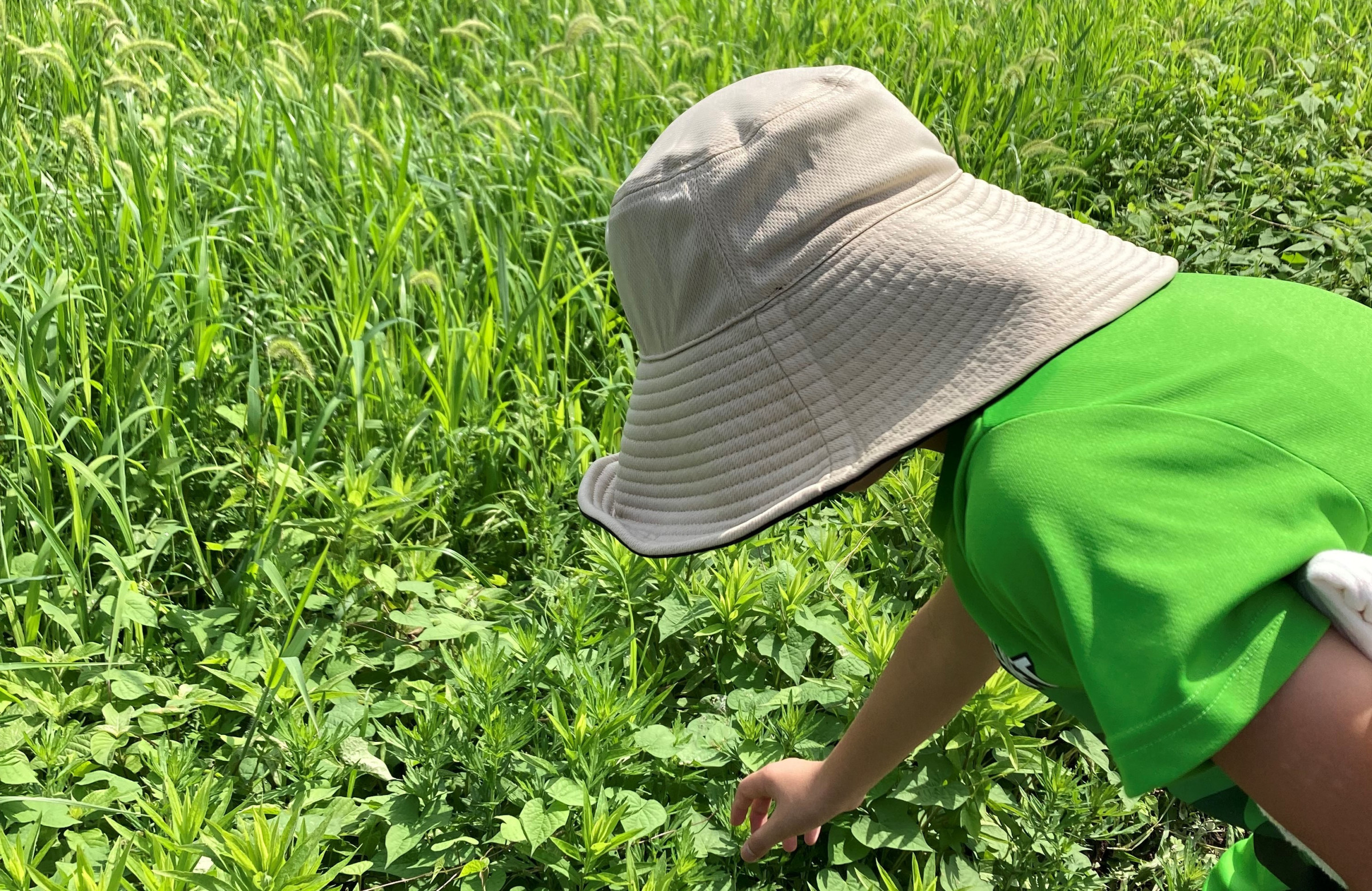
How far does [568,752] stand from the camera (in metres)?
1.61

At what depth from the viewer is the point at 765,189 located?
1041 millimetres

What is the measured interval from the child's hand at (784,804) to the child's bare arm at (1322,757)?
60 cm

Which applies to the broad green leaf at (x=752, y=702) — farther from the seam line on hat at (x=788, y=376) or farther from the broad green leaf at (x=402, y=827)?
the seam line on hat at (x=788, y=376)

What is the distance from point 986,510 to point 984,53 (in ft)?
11.3

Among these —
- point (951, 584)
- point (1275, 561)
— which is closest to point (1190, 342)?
point (1275, 561)

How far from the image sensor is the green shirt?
82cm

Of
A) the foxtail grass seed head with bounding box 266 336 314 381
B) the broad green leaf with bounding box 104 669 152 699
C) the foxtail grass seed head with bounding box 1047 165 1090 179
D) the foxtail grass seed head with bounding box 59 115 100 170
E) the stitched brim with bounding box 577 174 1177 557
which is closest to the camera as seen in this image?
the stitched brim with bounding box 577 174 1177 557

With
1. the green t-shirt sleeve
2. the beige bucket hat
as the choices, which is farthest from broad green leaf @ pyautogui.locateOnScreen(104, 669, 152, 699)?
the green t-shirt sleeve

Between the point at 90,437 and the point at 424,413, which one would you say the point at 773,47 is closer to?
the point at 424,413

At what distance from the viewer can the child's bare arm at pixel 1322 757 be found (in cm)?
79

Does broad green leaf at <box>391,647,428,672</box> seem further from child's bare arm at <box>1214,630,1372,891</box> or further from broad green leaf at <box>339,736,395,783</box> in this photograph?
child's bare arm at <box>1214,630,1372,891</box>

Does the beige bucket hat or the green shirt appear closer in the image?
the green shirt

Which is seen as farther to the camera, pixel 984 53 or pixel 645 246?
pixel 984 53

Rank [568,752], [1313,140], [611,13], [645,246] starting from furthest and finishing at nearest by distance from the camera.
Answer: [611,13]
[1313,140]
[568,752]
[645,246]
